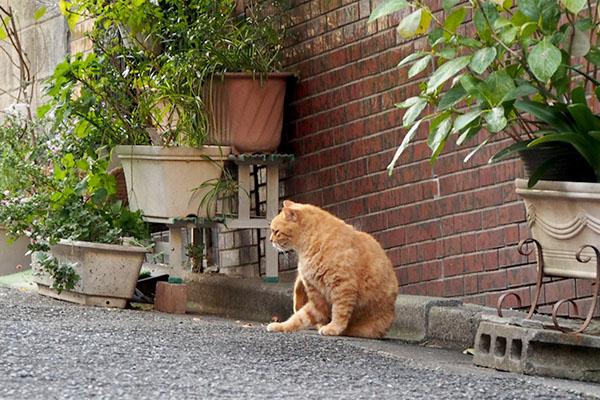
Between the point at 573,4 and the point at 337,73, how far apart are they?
9.04 ft

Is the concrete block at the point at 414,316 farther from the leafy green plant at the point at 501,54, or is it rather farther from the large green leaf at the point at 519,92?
the large green leaf at the point at 519,92

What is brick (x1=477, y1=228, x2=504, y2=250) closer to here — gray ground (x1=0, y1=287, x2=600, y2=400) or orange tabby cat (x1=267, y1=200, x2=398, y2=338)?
orange tabby cat (x1=267, y1=200, x2=398, y2=338)

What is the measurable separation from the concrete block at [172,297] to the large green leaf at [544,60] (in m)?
2.95

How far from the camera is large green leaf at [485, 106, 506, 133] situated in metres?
3.65

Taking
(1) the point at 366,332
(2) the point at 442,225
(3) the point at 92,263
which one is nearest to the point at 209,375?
(1) the point at 366,332

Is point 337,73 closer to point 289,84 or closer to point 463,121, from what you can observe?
point 289,84

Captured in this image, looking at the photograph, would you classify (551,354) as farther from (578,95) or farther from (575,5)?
(575,5)

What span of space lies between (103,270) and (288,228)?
1.26m

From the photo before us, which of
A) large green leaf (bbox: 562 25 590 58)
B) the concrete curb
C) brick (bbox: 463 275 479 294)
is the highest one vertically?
large green leaf (bbox: 562 25 590 58)

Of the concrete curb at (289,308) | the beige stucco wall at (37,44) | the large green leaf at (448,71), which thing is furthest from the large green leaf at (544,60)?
the beige stucco wall at (37,44)

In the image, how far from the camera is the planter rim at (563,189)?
370 cm

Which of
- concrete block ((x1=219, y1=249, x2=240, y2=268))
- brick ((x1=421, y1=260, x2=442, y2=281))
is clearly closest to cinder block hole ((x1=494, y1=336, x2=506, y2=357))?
brick ((x1=421, y1=260, x2=442, y2=281))

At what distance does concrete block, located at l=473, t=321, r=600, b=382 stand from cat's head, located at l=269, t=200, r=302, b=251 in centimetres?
153

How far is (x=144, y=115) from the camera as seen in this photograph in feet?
20.6
